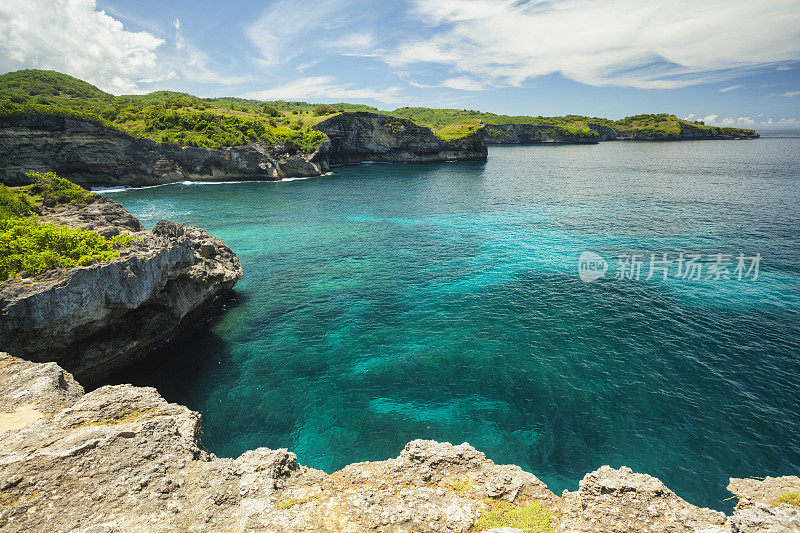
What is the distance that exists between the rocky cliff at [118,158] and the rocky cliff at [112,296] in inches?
3147

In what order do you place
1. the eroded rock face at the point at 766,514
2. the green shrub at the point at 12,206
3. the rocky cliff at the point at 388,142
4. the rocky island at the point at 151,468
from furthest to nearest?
the rocky cliff at the point at 388,142 → the green shrub at the point at 12,206 → the rocky island at the point at 151,468 → the eroded rock face at the point at 766,514

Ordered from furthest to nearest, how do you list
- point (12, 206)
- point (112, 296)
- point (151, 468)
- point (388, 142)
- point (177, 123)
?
point (388, 142), point (177, 123), point (12, 206), point (112, 296), point (151, 468)

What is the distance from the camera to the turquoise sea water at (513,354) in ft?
64.8

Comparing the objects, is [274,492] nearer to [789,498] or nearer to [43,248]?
[789,498]

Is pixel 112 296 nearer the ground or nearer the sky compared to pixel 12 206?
nearer the ground

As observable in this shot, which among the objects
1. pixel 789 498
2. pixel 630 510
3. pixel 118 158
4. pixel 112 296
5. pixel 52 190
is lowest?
pixel 630 510

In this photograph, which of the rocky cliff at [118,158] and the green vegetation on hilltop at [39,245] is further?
the rocky cliff at [118,158]

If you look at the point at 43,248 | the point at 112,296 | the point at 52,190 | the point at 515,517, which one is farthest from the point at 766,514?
the point at 52,190

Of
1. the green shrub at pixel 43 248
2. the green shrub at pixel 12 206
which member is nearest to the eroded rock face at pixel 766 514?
the green shrub at pixel 43 248

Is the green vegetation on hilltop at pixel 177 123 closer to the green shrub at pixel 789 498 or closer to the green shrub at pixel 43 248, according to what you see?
the green shrub at pixel 43 248

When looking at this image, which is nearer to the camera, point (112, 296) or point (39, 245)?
point (39, 245)

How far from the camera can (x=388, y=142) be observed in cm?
15500

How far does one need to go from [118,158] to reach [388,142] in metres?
95.3

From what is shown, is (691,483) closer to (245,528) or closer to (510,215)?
(245,528)
